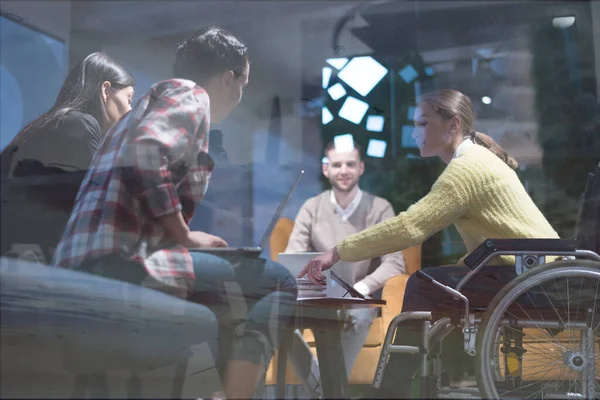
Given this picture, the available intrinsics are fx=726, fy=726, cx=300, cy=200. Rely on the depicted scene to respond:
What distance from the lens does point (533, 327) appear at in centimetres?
196

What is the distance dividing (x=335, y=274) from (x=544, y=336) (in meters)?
0.61

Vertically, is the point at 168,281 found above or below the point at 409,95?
below

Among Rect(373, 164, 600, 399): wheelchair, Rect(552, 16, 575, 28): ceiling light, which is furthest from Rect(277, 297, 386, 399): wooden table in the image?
Rect(552, 16, 575, 28): ceiling light

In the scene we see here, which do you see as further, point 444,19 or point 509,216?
point 444,19

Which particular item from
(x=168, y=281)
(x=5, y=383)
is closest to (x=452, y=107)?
(x=168, y=281)

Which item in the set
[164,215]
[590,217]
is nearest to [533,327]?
[590,217]

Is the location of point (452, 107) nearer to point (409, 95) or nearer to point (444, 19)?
point (409, 95)

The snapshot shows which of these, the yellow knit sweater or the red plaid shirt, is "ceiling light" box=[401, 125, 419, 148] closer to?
the yellow knit sweater

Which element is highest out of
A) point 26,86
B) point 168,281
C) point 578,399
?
point 26,86

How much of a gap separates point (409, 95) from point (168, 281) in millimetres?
1320

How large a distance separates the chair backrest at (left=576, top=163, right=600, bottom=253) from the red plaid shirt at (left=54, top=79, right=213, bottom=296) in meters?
1.10

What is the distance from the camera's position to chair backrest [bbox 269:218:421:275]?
2.17m

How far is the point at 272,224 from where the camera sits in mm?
2121

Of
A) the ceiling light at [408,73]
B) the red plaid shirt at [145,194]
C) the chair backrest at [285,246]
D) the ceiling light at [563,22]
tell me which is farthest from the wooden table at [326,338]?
the ceiling light at [563,22]
